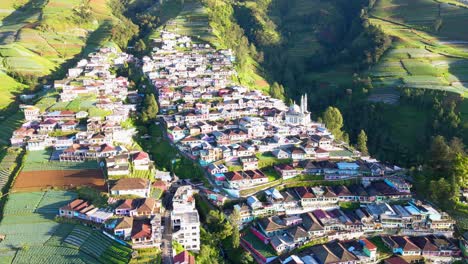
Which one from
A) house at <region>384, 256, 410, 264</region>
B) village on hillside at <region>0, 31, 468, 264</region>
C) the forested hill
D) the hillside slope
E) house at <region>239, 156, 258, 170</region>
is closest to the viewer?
house at <region>384, 256, 410, 264</region>

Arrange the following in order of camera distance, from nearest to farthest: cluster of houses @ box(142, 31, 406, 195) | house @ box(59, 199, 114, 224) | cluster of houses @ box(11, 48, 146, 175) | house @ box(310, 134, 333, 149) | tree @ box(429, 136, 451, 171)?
house @ box(59, 199, 114, 224) < tree @ box(429, 136, 451, 171) < cluster of houses @ box(142, 31, 406, 195) < cluster of houses @ box(11, 48, 146, 175) < house @ box(310, 134, 333, 149)

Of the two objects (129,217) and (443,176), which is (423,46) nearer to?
(443,176)

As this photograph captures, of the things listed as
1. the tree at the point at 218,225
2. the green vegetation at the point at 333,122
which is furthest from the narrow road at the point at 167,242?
the green vegetation at the point at 333,122

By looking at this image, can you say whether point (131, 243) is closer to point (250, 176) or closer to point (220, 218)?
point (220, 218)

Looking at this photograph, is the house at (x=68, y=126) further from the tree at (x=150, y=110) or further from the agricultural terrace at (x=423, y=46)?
the agricultural terrace at (x=423, y=46)

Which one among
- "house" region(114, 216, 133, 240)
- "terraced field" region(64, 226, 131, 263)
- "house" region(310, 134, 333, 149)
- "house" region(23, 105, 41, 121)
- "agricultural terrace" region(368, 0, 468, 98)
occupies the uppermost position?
"agricultural terrace" region(368, 0, 468, 98)

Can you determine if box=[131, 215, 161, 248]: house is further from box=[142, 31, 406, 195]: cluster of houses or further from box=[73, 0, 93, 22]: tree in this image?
box=[73, 0, 93, 22]: tree

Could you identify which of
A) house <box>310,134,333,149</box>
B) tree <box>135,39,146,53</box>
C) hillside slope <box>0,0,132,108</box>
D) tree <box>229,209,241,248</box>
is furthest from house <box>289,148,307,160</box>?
tree <box>135,39,146,53</box>
